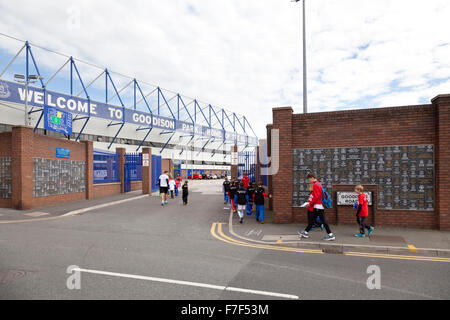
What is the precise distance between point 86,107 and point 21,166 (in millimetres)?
13578

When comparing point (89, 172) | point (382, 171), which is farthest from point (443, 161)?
point (89, 172)

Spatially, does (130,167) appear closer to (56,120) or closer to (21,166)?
(56,120)

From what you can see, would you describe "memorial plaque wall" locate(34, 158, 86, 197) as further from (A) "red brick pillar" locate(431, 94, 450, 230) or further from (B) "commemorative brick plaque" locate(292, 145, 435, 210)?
(A) "red brick pillar" locate(431, 94, 450, 230)

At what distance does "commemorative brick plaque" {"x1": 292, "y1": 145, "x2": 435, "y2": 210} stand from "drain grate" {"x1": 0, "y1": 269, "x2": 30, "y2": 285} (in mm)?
7523

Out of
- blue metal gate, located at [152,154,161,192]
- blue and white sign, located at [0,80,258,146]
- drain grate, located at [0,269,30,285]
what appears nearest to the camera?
drain grate, located at [0,269,30,285]

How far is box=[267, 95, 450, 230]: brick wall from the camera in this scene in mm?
8039

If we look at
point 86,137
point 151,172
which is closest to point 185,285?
point 151,172

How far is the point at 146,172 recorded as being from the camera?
65.7 feet

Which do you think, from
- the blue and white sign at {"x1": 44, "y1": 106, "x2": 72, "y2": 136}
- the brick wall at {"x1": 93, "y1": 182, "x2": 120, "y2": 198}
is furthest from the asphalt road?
the blue and white sign at {"x1": 44, "y1": 106, "x2": 72, "y2": 136}

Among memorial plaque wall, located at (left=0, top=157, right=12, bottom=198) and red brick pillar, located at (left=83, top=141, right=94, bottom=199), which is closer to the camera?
memorial plaque wall, located at (left=0, top=157, right=12, bottom=198)

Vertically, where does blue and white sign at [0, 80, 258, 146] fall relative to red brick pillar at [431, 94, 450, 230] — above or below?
above

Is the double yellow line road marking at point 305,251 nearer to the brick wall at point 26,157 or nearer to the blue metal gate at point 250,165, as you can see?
the blue metal gate at point 250,165

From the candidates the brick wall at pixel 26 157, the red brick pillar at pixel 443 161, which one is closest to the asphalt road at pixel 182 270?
the red brick pillar at pixel 443 161

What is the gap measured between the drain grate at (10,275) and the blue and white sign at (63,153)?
10.5 meters
